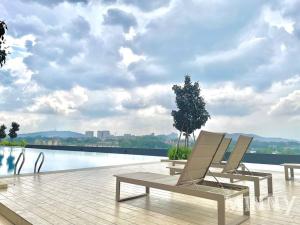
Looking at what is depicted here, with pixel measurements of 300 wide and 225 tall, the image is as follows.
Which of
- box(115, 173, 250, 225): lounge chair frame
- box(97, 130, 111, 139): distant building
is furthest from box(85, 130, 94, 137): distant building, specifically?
box(115, 173, 250, 225): lounge chair frame

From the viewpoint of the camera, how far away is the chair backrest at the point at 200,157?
3222mm

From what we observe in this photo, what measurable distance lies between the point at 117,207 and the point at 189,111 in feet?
29.8

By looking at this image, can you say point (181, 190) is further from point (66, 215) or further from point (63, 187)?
point (63, 187)

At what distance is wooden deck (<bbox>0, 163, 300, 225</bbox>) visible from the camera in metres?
3.17

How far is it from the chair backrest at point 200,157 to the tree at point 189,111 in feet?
29.0

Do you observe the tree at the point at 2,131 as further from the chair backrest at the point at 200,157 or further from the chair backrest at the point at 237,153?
the chair backrest at the point at 200,157

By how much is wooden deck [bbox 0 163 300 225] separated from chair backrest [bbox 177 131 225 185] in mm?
474

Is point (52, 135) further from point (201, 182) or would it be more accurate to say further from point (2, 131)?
point (201, 182)

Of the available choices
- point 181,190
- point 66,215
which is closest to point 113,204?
point 66,215

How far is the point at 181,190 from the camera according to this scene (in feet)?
10.5

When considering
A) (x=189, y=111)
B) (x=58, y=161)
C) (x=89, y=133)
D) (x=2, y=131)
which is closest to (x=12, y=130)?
(x=2, y=131)

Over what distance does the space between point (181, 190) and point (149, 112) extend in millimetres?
14048

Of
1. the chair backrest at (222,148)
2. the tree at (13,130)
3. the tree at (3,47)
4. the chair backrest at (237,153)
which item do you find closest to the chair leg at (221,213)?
the chair backrest at (237,153)

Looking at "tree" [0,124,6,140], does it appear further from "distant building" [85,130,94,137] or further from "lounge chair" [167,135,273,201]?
"lounge chair" [167,135,273,201]
